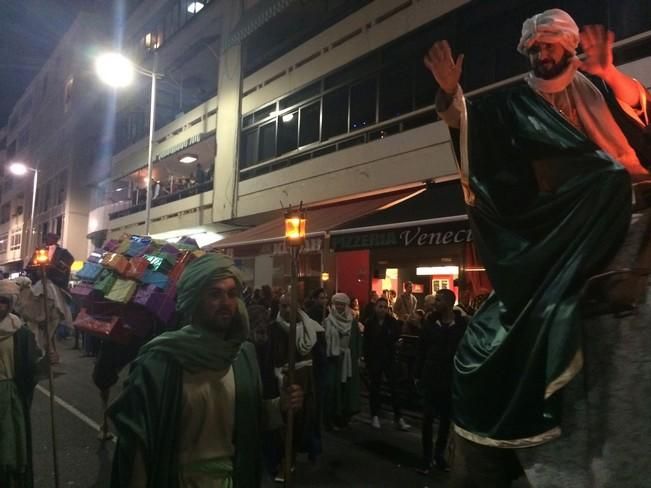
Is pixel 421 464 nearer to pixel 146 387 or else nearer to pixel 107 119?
pixel 146 387

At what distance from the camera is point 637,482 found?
5.16 feet

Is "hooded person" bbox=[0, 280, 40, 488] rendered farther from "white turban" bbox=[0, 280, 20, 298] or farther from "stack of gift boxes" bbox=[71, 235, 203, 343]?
"stack of gift boxes" bbox=[71, 235, 203, 343]

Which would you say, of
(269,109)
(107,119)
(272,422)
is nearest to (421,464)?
(272,422)

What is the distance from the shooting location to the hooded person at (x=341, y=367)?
8.24 m

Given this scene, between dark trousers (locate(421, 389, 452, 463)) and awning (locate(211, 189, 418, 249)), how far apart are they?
498cm

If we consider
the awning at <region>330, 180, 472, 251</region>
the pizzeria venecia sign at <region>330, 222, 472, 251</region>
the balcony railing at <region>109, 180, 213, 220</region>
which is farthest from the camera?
the balcony railing at <region>109, 180, 213, 220</region>

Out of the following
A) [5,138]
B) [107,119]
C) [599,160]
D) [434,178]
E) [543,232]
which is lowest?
[543,232]

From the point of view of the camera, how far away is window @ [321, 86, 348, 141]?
1541cm

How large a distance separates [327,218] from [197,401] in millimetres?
→ 10534

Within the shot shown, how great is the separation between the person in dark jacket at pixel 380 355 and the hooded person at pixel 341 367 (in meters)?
0.23

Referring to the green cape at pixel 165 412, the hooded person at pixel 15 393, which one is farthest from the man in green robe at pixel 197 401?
the hooded person at pixel 15 393

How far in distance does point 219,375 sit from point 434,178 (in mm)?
9935

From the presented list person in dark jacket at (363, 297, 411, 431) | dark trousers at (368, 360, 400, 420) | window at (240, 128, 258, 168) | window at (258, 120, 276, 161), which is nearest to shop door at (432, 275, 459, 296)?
person in dark jacket at (363, 297, 411, 431)

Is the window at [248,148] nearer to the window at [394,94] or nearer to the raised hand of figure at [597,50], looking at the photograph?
the window at [394,94]
